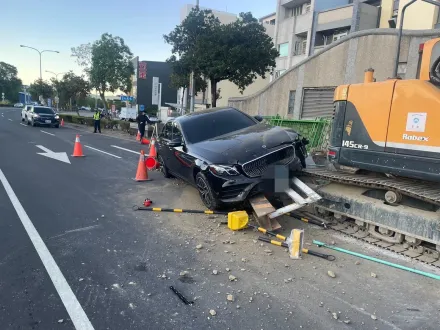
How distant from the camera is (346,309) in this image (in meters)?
3.41

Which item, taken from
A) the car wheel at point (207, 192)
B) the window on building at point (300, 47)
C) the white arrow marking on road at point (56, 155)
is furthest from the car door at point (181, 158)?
the window on building at point (300, 47)

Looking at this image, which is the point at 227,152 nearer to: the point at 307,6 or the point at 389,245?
the point at 389,245

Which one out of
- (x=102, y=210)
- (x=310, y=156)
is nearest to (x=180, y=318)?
(x=102, y=210)

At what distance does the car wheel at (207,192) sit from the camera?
5.88 m

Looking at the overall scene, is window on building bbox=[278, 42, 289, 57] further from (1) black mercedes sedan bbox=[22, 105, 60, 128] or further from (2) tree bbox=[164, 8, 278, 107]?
(1) black mercedes sedan bbox=[22, 105, 60, 128]

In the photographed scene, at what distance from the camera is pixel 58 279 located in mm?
3818

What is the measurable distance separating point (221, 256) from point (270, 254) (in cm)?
67

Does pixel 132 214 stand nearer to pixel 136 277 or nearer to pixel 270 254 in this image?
pixel 136 277

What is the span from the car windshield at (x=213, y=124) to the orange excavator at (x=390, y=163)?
2.25m

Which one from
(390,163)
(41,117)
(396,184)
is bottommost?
(41,117)

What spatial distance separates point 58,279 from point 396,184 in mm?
4483

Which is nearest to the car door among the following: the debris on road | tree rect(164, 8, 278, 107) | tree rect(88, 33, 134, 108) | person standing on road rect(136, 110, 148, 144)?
the debris on road

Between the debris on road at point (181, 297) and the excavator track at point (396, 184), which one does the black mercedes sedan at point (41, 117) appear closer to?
the excavator track at point (396, 184)

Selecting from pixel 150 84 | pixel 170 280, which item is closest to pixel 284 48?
pixel 170 280
